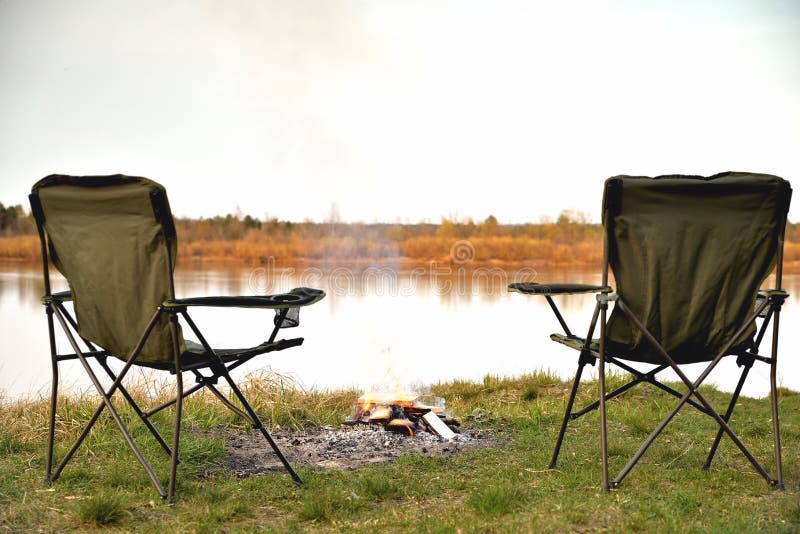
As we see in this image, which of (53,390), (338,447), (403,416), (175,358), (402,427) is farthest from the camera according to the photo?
(403,416)

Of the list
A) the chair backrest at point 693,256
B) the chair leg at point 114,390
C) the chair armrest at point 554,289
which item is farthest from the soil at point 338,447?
the chair backrest at point 693,256

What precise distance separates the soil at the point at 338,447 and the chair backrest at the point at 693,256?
1.15 m

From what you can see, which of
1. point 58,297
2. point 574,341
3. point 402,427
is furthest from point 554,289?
point 58,297

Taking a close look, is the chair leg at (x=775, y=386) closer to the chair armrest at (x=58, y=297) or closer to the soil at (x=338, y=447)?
the soil at (x=338, y=447)

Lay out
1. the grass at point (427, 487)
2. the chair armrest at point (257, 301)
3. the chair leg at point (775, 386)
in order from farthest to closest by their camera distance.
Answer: the chair leg at point (775, 386) < the chair armrest at point (257, 301) < the grass at point (427, 487)

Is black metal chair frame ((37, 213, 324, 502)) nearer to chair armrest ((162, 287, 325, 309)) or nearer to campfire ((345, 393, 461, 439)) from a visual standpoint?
chair armrest ((162, 287, 325, 309))

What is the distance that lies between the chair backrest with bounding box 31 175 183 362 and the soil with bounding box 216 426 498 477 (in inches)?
33.6

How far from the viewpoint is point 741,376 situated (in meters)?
3.14

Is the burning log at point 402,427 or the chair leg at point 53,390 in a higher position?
the chair leg at point 53,390

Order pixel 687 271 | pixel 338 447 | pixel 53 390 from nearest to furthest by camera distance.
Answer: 1. pixel 687 271
2. pixel 53 390
3. pixel 338 447

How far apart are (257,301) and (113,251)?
634 millimetres

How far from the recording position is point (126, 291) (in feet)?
9.32

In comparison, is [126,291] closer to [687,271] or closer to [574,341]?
[574,341]

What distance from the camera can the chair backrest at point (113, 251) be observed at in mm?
2732
